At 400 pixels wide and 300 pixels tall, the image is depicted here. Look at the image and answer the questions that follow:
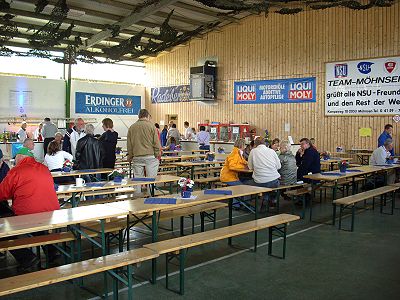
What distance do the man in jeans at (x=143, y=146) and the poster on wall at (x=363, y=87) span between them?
7722mm

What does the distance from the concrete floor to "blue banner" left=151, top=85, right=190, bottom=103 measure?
12.5m

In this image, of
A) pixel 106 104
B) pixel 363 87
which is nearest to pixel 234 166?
pixel 363 87

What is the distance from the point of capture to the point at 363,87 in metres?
12.4

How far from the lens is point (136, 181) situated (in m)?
6.02

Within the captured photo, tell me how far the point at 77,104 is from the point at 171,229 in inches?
521

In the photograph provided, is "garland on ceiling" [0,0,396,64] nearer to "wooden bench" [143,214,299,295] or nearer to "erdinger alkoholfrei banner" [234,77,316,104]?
"erdinger alkoholfrei banner" [234,77,316,104]

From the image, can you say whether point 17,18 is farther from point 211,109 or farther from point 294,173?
point 294,173

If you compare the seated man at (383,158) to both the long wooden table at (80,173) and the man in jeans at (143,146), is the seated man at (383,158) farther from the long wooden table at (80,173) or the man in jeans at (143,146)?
the long wooden table at (80,173)

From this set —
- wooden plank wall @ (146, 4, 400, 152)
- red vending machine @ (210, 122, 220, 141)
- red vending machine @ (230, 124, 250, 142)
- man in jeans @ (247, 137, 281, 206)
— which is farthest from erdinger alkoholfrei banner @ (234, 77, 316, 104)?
man in jeans @ (247, 137, 281, 206)

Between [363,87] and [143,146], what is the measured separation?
26.7 feet

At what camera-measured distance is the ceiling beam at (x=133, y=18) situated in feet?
38.9

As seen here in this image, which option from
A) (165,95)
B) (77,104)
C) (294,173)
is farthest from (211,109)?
(294,173)

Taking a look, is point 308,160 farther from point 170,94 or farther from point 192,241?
point 170,94

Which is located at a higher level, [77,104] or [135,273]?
[77,104]
